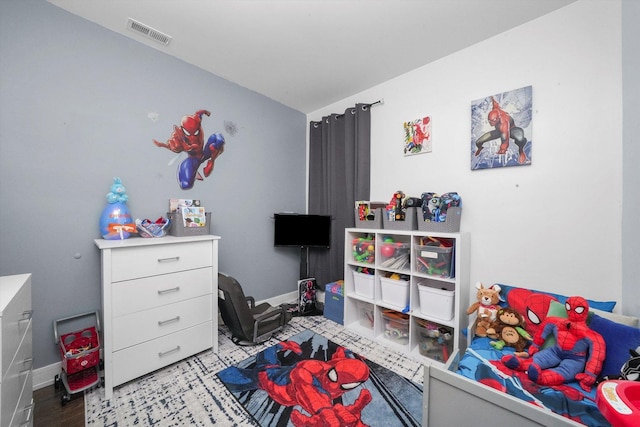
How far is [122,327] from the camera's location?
160 cm

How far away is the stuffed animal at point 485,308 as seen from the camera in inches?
64.6

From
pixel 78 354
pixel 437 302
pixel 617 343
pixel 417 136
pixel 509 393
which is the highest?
pixel 417 136

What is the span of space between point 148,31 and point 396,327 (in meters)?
3.25

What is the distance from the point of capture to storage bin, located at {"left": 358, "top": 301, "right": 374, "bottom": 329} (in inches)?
98.1

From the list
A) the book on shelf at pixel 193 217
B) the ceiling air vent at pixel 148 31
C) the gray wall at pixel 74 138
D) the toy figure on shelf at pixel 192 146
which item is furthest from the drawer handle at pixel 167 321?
the ceiling air vent at pixel 148 31

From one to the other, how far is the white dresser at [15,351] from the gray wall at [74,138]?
65 centimetres

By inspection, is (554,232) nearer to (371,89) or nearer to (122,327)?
(371,89)

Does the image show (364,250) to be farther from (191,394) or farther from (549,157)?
(191,394)

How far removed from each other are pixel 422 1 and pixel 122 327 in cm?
295

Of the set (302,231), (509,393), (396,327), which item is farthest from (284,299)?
(509,393)

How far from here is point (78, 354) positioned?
5.17ft

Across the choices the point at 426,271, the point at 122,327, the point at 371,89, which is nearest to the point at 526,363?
the point at 426,271

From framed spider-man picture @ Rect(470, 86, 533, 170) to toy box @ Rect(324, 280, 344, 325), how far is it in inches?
69.1

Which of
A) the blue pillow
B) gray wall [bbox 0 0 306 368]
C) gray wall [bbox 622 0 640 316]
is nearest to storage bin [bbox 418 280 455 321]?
the blue pillow
